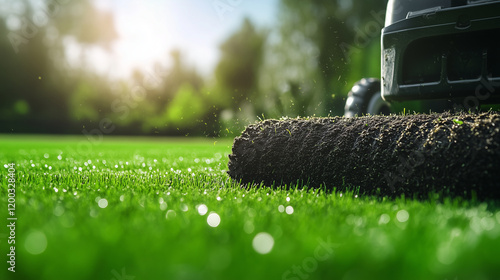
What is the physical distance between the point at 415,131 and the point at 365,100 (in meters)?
2.78

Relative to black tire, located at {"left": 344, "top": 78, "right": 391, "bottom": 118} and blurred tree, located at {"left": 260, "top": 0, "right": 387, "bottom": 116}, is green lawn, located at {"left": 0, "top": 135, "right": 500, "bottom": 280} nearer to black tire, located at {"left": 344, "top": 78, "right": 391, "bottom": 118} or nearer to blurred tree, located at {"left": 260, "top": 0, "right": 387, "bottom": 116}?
black tire, located at {"left": 344, "top": 78, "right": 391, "bottom": 118}

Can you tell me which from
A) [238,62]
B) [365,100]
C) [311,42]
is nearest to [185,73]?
[238,62]

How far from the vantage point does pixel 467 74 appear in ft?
11.7

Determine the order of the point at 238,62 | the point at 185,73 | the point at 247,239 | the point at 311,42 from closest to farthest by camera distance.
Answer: the point at 247,239, the point at 311,42, the point at 238,62, the point at 185,73

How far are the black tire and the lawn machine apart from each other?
1.46 m

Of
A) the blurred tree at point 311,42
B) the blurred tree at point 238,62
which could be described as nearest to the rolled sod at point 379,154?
the blurred tree at point 311,42

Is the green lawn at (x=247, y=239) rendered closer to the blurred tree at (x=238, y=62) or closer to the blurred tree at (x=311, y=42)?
the blurred tree at (x=311, y=42)

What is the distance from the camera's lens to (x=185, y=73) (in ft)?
136

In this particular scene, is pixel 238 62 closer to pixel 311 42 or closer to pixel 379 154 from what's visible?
pixel 311 42

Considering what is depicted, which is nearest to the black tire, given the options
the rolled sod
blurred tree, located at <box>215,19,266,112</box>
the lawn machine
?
the lawn machine

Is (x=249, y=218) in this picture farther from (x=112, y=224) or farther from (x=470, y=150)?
(x=470, y=150)

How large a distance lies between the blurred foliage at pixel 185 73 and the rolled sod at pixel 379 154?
34.7 inches

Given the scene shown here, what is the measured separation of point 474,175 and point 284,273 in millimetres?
1771

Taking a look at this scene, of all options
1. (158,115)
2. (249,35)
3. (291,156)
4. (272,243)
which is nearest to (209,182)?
(291,156)
